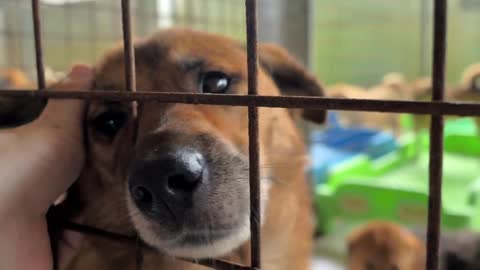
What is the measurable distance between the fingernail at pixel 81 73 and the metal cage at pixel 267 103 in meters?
0.12

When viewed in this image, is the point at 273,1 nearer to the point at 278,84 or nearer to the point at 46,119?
the point at 278,84

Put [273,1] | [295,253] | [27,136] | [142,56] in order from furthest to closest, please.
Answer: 1. [273,1]
2. [295,253]
3. [142,56]
4. [27,136]

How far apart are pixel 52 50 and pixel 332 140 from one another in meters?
1.72

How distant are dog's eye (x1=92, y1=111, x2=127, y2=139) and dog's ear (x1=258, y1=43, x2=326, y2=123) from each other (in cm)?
39

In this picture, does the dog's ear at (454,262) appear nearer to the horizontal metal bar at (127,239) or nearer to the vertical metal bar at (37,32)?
the horizontal metal bar at (127,239)

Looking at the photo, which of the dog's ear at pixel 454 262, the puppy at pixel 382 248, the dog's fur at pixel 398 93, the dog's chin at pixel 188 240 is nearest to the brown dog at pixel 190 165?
the dog's chin at pixel 188 240

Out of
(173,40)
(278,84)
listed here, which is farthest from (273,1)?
(173,40)

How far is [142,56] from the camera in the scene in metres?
0.98

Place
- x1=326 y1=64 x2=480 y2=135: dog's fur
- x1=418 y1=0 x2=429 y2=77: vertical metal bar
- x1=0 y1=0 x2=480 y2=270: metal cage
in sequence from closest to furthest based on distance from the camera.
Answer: x1=0 y1=0 x2=480 y2=270: metal cage, x1=326 y1=64 x2=480 y2=135: dog's fur, x1=418 y1=0 x2=429 y2=77: vertical metal bar

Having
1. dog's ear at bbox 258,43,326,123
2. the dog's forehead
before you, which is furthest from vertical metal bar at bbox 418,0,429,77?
the dog's forehead

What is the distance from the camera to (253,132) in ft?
1.79

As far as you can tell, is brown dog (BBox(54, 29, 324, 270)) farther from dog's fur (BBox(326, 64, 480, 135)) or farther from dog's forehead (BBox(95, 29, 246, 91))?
dog's fur (BBox(326, 64, 480, 135))

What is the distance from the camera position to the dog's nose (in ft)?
2.03

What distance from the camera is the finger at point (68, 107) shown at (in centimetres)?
76
